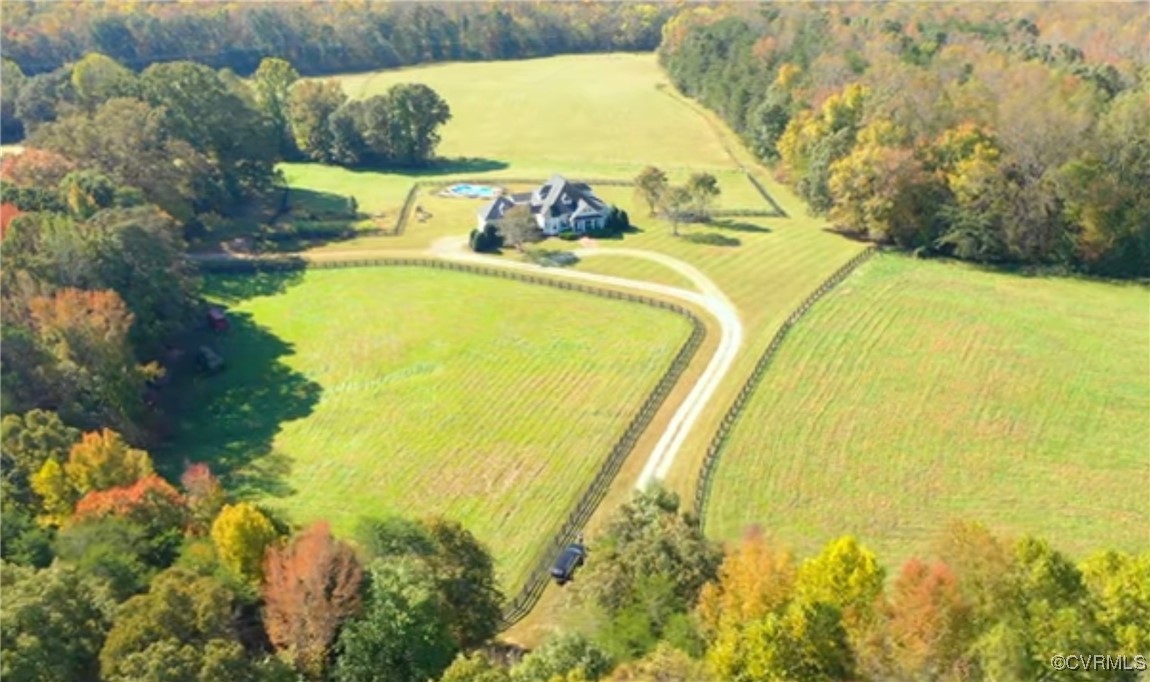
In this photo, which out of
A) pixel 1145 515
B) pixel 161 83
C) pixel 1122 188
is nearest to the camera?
pixel 1145 515

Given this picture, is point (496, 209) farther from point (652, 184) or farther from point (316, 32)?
point (316, 32)

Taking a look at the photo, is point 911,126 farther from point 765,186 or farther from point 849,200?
point 765,186

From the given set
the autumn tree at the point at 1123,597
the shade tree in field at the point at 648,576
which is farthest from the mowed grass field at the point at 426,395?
the autumn tree at the point at 1123,597

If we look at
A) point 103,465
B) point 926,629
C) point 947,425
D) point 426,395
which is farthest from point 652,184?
point 926,629

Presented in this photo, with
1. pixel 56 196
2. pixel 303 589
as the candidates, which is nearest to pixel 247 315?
pixel 56 196

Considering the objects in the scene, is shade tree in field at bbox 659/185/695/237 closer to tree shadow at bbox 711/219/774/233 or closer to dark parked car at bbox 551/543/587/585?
tree shadow at bbox 711/219/774/233

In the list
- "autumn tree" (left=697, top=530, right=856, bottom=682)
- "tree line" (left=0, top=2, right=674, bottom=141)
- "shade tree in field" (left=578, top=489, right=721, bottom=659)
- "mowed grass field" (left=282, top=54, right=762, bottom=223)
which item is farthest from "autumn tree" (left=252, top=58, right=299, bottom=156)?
"autumn tree" (left=697, top=530, right=856, bottom=682)
